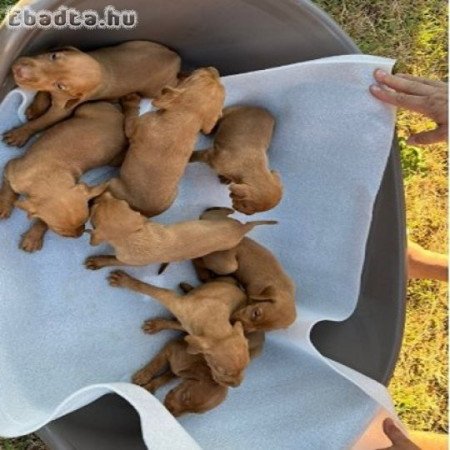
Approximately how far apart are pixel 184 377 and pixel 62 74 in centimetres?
97

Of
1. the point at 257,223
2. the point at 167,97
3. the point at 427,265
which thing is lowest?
the point at 427,265

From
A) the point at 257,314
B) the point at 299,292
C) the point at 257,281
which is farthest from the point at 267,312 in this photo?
the point at 299,292

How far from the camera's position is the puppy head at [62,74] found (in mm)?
2029

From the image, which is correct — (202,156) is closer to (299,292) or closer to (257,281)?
(257,281)

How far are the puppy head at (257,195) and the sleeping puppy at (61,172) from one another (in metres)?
0.38

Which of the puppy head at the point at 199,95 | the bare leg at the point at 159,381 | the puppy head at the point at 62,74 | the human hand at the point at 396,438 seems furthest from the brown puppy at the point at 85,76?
the human hand at the point at 396,438

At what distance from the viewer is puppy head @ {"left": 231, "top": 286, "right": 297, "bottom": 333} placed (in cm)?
241

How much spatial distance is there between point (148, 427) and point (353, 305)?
2.70 feet

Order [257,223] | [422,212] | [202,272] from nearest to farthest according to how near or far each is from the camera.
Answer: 1. [257,223]
2. [202,272]
3. [422,212]

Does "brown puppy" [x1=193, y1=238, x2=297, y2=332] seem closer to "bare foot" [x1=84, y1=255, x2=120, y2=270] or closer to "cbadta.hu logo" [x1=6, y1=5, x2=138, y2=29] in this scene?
"bare foot" [x1=84, y1=255, x2=120, y2=270]

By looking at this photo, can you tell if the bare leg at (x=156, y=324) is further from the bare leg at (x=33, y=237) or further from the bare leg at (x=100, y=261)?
the bare leg at (x=33, y=237)

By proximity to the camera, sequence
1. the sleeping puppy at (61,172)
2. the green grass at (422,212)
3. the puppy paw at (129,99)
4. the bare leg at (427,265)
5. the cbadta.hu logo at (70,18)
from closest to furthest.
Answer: the cbadta.hu logo at (70,18)
the sleeping puppy at (61,172)
the puppy paw at (129,99)
the bare leg at (427,265)
the green grass at (422,212)

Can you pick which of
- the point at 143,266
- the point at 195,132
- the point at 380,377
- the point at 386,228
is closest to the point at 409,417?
the point at 380,377

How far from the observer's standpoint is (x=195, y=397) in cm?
238
